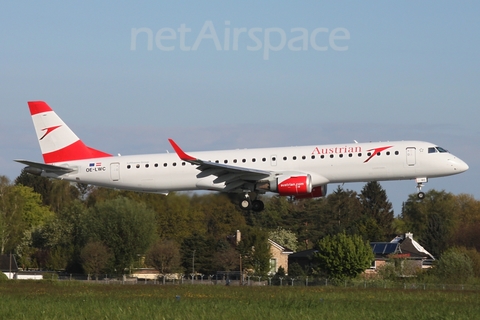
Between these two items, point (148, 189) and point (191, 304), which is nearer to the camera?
point (191, 304)

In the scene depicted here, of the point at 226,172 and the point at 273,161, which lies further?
the point at 226,172

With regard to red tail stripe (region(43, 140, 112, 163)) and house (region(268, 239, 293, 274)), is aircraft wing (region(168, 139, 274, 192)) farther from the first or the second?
house (region(268, 239, 293, 274))

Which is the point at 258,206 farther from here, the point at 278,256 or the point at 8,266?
the point at 8,266

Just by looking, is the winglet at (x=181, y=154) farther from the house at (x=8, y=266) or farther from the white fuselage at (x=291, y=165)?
the house at (x=8, y=266)

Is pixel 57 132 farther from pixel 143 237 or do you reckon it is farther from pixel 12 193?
pixel 12 193

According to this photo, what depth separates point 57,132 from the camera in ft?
180

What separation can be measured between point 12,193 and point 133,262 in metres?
33.0

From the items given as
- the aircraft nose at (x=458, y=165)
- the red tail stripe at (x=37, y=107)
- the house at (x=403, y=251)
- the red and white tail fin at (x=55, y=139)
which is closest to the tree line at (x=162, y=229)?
the house at (x=403, y=251)

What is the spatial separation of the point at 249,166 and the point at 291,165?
2.58 metres

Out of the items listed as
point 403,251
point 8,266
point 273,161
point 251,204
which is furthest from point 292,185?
point 403,251

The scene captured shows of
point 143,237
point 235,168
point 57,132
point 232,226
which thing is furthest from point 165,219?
point 235,168

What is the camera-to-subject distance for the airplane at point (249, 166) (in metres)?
47.4

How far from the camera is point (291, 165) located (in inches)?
1913

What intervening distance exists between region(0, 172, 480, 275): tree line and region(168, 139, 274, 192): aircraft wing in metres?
5.39
